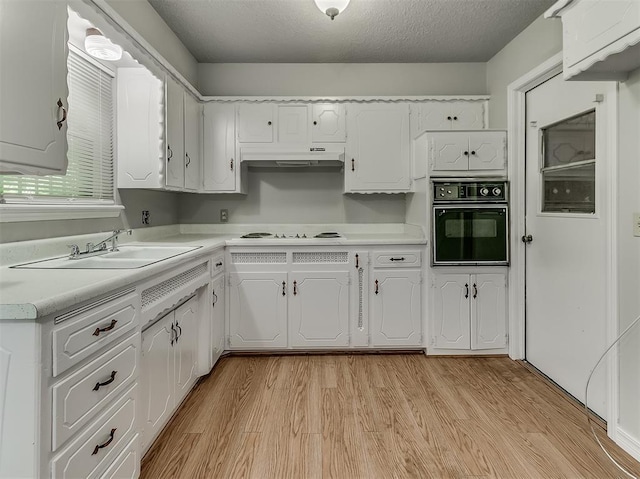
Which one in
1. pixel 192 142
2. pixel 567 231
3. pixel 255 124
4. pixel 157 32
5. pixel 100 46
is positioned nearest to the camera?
pixel 100 46

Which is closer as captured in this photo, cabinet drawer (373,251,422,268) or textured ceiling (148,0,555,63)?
textured ceiling (148,0,555,63)

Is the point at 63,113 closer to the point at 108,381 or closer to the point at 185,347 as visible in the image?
the point at 108,381

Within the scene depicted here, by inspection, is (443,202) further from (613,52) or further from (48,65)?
(48,65)

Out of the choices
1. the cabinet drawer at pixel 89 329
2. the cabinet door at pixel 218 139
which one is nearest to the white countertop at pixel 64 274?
the cabinet drawer at pixel 89 329

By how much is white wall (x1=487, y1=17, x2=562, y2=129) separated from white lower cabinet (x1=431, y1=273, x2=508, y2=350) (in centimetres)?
132

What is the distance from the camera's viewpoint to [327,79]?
11.4 ft

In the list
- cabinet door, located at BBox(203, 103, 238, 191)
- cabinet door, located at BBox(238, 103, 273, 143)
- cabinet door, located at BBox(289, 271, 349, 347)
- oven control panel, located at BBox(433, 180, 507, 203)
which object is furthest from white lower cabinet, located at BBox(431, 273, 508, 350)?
cabinet door, located at BBox(203, 103, 238, 191)

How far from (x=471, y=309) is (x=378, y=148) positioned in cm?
160

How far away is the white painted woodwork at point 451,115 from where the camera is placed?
3232 mm

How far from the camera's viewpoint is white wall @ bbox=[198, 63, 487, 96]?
346 cm

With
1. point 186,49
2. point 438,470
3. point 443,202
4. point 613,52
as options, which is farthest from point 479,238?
point 186,49

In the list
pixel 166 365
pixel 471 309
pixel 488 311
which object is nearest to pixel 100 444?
pixel 166 365

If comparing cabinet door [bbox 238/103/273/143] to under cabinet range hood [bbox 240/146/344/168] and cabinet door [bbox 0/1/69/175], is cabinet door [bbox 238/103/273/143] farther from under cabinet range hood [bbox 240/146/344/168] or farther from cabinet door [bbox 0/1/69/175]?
cabinet door [bbox 0/1/69/175]

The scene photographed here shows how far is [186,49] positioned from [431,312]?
123 inches
